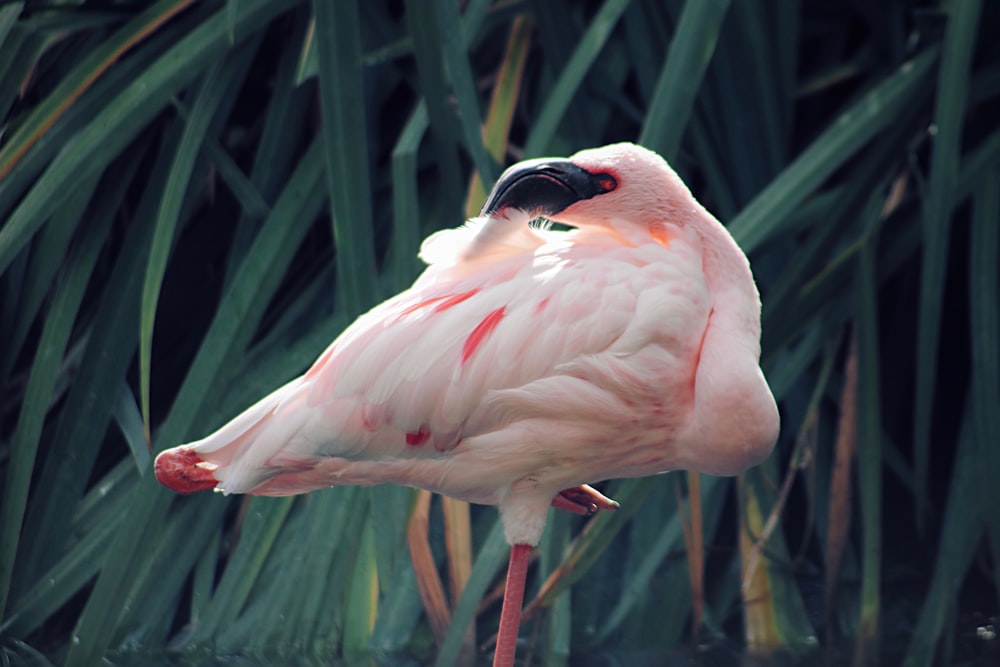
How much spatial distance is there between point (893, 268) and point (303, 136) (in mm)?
1596

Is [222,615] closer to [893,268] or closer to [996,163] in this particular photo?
[893,268]

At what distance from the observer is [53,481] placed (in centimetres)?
252

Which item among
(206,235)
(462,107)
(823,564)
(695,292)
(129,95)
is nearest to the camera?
(695,292)

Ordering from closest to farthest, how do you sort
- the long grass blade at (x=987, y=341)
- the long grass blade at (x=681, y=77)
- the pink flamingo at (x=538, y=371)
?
the pink flamingo at (x=538, y=371) < the long grass blade at (x=681, y=77) < the long grass blade at (x=987, y=341)

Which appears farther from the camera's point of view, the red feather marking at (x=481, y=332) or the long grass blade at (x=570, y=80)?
the long grass blade at (x=570, y=80)

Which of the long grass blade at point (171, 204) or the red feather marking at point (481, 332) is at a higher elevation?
the long grass blade at point (171, 204)

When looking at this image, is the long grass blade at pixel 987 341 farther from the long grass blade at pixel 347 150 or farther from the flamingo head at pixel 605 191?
the long grass blade at pixel 347 150

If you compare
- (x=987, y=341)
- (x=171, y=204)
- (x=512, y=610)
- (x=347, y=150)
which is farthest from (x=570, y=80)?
(x=512, y=610)

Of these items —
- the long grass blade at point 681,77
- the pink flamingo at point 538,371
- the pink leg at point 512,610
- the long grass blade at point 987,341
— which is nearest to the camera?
the pink flamingo at point 538,371

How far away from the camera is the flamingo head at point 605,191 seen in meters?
1.83

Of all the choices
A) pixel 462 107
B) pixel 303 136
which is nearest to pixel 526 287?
pixel 462 107

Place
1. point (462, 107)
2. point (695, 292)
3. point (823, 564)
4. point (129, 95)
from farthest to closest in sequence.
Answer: point (823, 564), point (129, 95), point (462, 107), point (695, 292)

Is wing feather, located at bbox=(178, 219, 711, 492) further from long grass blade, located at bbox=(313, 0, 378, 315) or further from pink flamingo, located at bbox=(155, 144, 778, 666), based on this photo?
long grass blade, located at bbox=(313, 0, 378, 315)

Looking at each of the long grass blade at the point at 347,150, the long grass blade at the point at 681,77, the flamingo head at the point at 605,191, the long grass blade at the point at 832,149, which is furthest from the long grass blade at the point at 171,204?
the long grass blade at the point at 832,149
